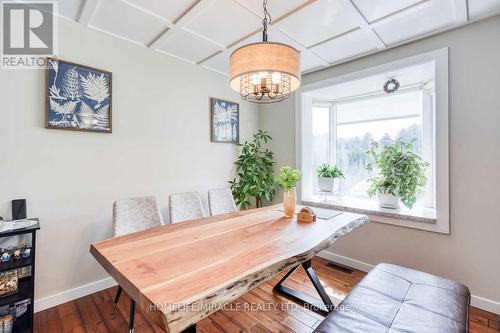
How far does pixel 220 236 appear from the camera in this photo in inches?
61.1

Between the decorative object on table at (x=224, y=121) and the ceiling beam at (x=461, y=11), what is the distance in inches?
96.9

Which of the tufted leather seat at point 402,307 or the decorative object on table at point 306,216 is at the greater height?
the decorative object on table at point 306,216

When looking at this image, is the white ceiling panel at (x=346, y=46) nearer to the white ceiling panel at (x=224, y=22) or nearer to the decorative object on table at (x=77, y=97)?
the white ceiling panel at (x=224, y=22)

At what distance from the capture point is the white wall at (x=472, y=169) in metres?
1.94

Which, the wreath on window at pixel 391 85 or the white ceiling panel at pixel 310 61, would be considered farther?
the wreath on window at pixel 391 85

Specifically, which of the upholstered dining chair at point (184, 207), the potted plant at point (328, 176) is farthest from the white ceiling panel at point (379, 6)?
the upholstered dining chair at point (184, 207)

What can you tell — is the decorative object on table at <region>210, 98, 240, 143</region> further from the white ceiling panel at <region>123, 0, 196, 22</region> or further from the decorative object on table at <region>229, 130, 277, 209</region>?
the white ceiling panel at <region>123, 0, 196, 22</region>

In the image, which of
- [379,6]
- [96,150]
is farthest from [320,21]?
[96,150]

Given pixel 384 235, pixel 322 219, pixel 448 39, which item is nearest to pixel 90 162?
pixel 322 219

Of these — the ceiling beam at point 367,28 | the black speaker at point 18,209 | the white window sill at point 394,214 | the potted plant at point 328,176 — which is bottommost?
the white window sill at point 394,214

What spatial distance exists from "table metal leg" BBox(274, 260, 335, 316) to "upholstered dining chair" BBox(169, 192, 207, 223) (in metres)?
1.09

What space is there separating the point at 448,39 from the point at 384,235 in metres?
2.01

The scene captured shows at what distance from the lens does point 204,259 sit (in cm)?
119

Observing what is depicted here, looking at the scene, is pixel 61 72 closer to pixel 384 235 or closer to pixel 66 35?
pixel 66 35
